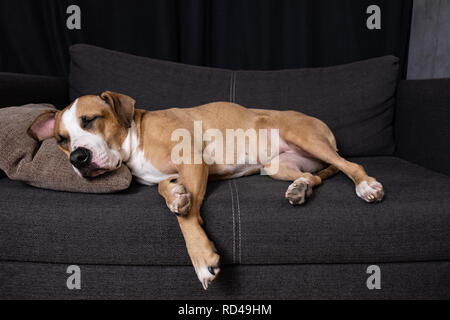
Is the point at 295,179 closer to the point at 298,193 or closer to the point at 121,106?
the point at 298,193

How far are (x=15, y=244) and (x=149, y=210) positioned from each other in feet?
1.94

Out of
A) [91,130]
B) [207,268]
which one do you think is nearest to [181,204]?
[207,268]

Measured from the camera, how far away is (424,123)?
2.20 metres

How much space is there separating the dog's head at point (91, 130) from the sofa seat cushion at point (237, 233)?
214mm

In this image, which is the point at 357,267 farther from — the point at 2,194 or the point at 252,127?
the point at 2,194

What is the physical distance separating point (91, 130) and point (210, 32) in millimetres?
1899

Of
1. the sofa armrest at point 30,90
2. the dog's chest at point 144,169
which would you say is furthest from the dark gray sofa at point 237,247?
the sofa armrest at point 30,90

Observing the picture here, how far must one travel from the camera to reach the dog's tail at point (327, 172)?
198 cm

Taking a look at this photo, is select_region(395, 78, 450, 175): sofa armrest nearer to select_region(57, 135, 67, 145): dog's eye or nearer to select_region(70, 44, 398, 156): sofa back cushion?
select_region(70, 44, 398, 156): sofa back cushion

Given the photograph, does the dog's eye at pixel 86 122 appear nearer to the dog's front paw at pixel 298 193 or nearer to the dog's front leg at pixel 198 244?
the dog's front leg at pixel 198 244

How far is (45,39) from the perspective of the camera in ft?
10.1

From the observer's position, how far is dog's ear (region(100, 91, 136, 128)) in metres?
1.75

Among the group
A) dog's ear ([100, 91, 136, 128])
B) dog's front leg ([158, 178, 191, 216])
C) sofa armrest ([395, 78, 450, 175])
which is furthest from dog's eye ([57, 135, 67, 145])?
sofa armrest ([395, 78, 450, 175])
